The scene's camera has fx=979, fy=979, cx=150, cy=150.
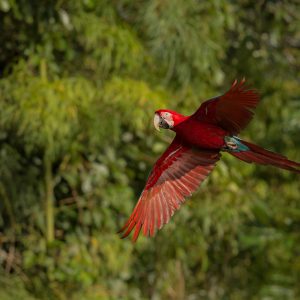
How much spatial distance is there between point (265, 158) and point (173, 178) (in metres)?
0.50

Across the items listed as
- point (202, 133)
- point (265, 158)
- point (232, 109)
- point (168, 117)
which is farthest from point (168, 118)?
point (265, 158)

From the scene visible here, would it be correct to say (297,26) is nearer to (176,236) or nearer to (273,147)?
(273,147)

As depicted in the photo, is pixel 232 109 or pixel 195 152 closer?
pixel 232 109

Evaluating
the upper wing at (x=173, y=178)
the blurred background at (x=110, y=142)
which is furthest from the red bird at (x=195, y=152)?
the blurred background at (x=110, y=142)

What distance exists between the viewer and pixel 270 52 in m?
5.24

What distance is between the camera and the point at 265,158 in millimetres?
2979

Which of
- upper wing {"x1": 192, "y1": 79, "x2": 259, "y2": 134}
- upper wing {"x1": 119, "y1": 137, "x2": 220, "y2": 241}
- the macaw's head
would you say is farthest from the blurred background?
upper wing {"x1": 192, "y1": 79, "x2": 259, "y2": 134}

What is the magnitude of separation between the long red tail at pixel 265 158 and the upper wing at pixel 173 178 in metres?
0.23

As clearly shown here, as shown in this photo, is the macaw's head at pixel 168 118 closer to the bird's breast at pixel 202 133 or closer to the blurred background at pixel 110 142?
the bird's breast at pixel 202 133

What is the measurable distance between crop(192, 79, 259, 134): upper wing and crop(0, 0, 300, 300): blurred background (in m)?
1.13

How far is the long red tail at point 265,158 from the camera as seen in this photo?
291 centimetres

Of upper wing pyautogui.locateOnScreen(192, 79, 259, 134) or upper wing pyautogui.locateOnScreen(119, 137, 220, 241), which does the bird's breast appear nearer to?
upper wing pyautogui.locateOnScreen(192, 79, 259, 134)

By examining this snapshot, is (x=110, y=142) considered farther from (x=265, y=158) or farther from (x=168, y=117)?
(x=265, y=158)

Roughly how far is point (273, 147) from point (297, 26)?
650 mm
